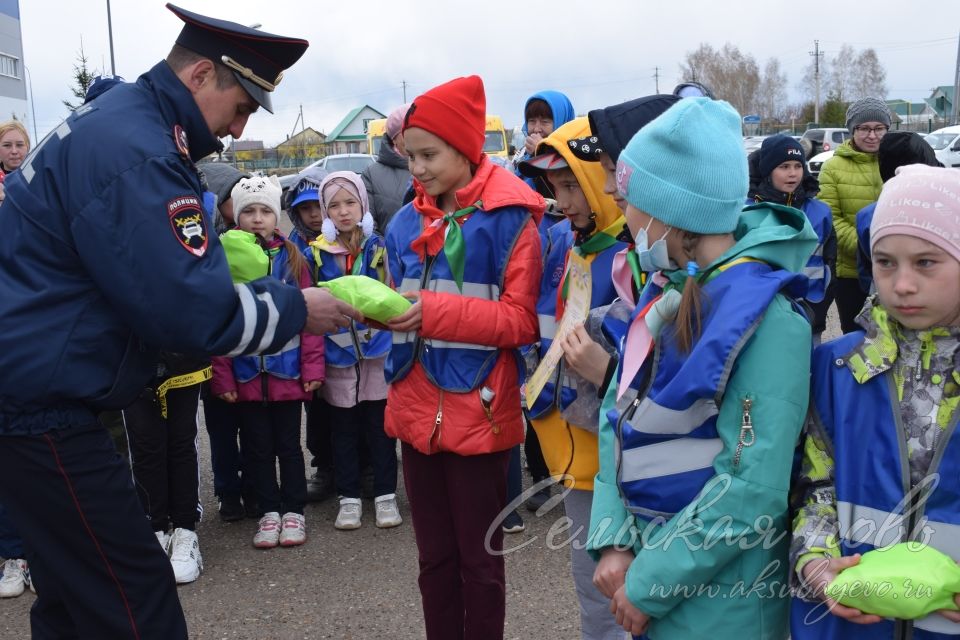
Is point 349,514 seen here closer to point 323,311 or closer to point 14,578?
point 14,578

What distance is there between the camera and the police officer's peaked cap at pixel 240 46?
2762 millimetres

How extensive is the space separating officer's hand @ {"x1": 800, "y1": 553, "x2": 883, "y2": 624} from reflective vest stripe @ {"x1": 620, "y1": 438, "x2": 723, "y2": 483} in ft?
1.10

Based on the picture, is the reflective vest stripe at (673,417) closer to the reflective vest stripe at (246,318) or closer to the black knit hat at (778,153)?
the reflective vest stripe at (246,318)

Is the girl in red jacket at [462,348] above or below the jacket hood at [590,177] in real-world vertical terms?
below

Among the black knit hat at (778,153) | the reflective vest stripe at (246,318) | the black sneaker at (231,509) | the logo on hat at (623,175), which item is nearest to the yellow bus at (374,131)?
the black knit hat at (778,153)

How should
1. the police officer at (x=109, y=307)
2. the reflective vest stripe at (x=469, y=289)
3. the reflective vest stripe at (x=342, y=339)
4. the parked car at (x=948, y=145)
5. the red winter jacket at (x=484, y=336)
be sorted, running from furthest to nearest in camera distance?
the parked car at (x=948, y=145) < the reflective vest stripe at (x=342, y=339) < the reflective vest stripe at (x=469, y=289) < the red winter jacket at (x=484, y=336) < the police officer at (x=109, y=307)

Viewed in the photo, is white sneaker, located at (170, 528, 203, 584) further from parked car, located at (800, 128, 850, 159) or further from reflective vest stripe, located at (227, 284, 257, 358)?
parked car, located at (800, 128, 850, 159)

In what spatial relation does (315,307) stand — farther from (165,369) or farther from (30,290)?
(165,369)

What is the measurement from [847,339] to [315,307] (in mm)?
1734

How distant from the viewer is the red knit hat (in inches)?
122

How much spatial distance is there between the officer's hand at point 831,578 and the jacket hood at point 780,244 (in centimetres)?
69

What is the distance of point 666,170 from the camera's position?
6.99 ft

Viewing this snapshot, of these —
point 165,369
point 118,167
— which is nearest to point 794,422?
point 118,167

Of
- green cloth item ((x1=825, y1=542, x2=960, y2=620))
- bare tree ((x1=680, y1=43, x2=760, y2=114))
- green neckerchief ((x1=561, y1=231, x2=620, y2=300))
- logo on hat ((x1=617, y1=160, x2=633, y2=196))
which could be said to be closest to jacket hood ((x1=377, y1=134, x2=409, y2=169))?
green neckerchief ((x1=561, y1=231, x2=620, y2=300))
